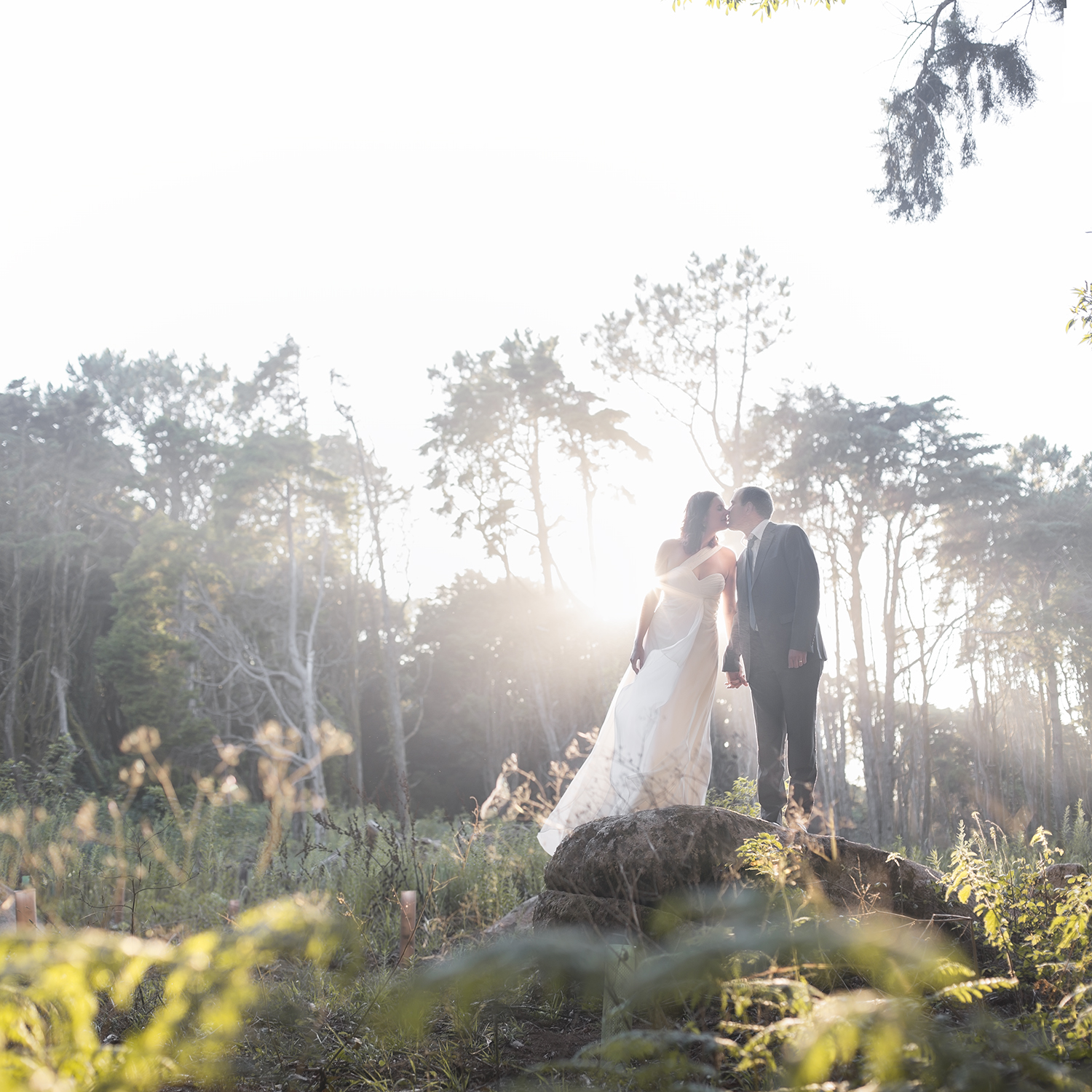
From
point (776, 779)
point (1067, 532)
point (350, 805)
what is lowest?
point (350, 805)

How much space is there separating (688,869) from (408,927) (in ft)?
3.90

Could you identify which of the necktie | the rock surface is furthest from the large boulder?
the necktie

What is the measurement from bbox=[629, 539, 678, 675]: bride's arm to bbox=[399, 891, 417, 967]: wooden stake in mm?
2052

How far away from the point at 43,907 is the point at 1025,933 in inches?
185

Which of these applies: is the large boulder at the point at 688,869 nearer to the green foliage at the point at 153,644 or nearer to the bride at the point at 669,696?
the bride at the point at 669,696

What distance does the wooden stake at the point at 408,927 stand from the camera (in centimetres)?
283

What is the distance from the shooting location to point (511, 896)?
14.2ft

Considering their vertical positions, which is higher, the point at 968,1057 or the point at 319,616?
the point at 319,616

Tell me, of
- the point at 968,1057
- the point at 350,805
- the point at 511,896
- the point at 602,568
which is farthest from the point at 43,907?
the point at 602,568

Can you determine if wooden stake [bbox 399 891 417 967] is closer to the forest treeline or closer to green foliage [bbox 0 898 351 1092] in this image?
green foliage [bbox 0 898 351 1092]

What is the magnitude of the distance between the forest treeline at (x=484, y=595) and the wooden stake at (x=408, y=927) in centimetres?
1411

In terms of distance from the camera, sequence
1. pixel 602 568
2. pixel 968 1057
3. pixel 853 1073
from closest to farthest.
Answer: pixel 968 1057
pixel 853 1073
pixel 602 568

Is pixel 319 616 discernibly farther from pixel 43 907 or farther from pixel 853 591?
pixel 43 907

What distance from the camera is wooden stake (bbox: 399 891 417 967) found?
Result: 9.30ft
